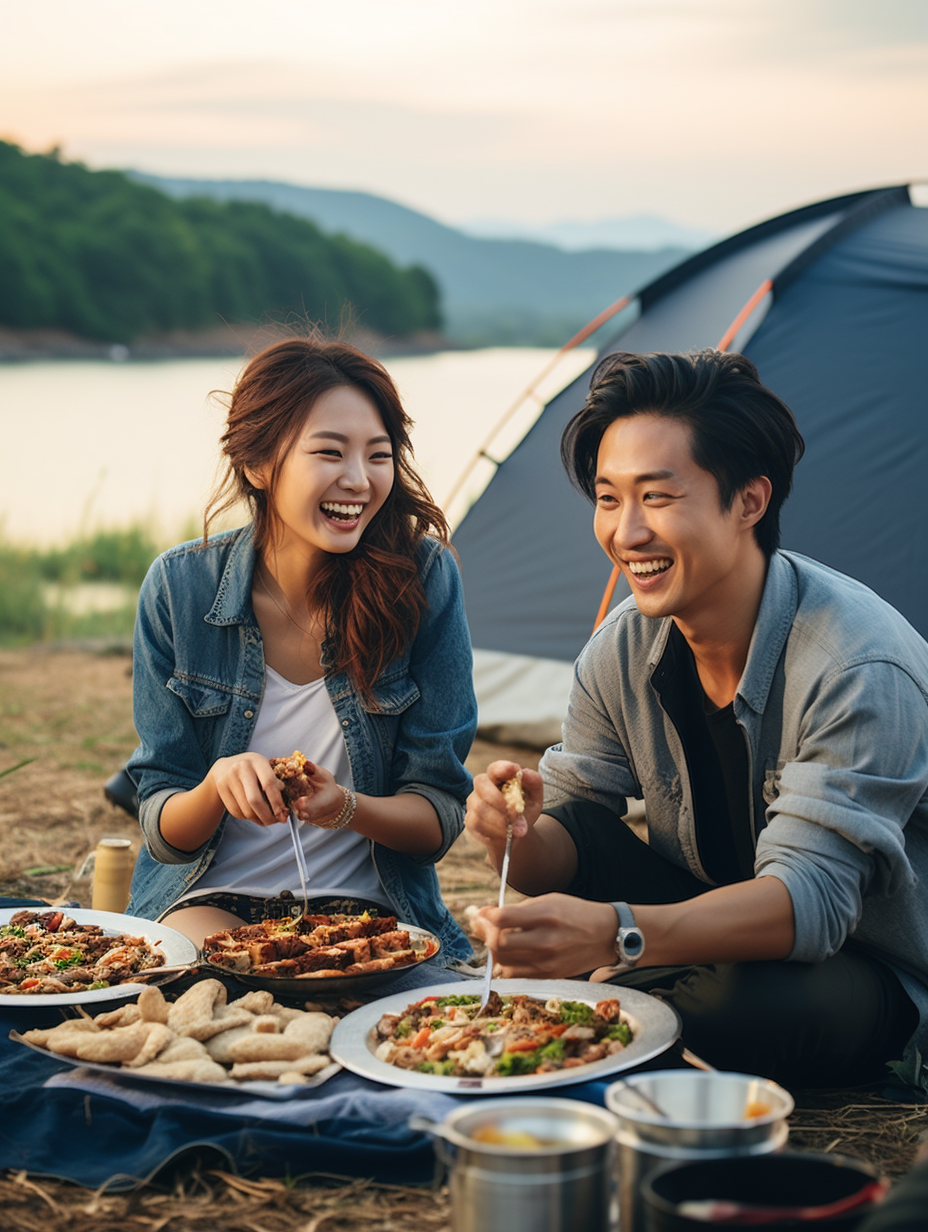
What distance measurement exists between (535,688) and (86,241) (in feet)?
92.8

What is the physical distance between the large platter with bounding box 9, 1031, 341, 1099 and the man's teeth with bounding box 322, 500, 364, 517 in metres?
1.21

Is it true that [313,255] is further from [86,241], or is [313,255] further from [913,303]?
[913,303]

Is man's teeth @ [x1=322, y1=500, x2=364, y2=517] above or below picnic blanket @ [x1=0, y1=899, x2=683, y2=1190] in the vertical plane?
above

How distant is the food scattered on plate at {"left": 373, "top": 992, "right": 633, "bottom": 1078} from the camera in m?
2.18

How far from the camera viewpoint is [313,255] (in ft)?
107

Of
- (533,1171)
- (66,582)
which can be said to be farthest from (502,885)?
(66,582)

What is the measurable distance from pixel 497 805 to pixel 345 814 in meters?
0.42

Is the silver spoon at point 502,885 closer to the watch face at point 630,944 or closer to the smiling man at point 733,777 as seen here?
the smiling man at point 733,777

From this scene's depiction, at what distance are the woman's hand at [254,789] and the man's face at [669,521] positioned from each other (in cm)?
81

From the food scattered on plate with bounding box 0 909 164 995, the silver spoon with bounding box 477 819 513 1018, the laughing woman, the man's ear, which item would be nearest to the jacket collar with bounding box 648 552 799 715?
the man's ear

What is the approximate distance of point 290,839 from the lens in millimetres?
3041

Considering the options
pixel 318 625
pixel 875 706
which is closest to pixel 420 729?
pixel 318 625

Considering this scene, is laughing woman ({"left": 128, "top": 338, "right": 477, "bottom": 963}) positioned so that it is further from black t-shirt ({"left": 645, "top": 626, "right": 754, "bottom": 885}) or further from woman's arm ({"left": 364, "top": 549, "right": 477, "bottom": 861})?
black t-shirt ({"left": 645, "top": 626, "right": 754, "bottom": 885})

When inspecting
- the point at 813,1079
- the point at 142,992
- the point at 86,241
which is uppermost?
the point at 86,241
